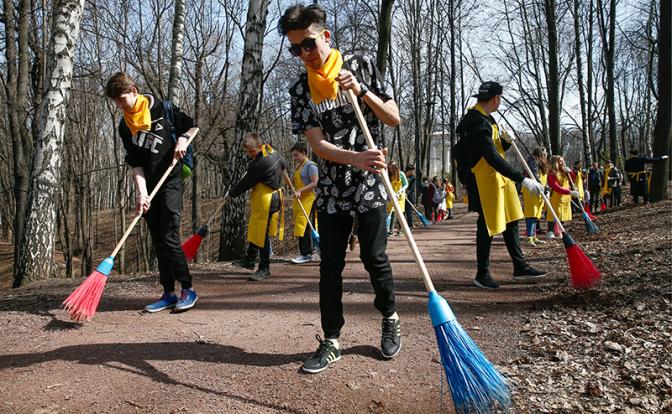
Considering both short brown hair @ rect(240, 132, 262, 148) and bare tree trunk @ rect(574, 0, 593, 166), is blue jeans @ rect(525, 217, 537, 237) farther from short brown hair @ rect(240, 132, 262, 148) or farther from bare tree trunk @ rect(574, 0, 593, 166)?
bare tree trunk @ rect(574, 0, 593, 166)

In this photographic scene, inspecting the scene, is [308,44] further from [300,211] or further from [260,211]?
[300,211]

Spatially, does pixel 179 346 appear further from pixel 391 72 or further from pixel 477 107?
pixel 391 72

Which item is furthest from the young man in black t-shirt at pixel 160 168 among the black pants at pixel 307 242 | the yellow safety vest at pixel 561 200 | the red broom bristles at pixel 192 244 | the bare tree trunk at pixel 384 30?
the bare tree trunk at pixel 384 30

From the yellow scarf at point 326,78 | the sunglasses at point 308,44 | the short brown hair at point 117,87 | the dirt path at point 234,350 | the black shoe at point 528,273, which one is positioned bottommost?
the dirt path at point 234,350

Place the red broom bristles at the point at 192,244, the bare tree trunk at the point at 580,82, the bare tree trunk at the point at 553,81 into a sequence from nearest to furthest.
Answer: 1. the red broom bristles at the point at 192,244
2. the bare tree trunk at the point at 553,81
3. the bare tree trunk at the point at 580,82

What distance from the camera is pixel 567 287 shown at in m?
4.89

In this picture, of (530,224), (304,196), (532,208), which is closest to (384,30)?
(532,208)

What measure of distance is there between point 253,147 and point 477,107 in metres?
2.64

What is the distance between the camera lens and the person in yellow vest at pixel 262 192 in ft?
20.0

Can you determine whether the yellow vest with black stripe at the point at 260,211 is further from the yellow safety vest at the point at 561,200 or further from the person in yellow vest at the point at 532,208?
the yellow safety vest at the point at 561,200

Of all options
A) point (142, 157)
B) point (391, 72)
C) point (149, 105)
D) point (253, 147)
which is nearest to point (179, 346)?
point (142, 157)

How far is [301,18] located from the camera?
2.82m

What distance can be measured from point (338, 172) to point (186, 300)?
2.25m

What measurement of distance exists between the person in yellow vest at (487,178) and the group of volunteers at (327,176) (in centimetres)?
1
